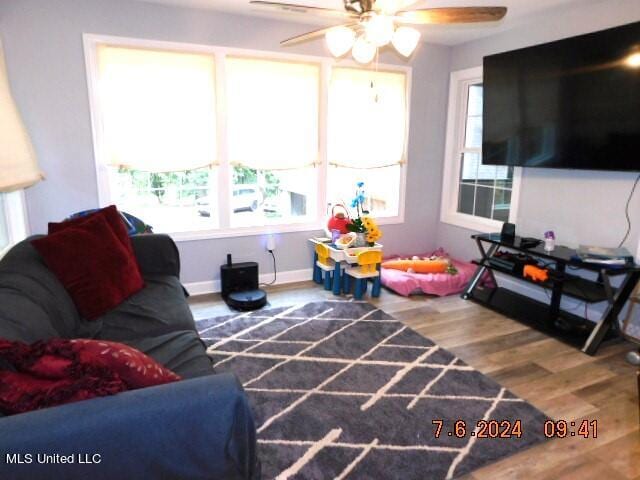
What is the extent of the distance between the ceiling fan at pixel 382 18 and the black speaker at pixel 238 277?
2125 millimetres

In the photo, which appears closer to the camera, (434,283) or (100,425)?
(100,425)

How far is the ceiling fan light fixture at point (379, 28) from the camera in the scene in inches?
80.0

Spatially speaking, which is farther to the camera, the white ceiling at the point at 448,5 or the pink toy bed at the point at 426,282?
the pink toy bed at the point at 426,282

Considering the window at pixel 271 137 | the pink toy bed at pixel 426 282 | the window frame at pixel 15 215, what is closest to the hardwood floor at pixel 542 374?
the pink toy bed at pixel 426 282

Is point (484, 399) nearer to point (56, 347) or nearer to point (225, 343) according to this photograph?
point (225, 343)

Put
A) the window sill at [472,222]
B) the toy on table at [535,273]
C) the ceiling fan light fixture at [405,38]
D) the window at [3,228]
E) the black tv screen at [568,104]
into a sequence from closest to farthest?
the ceiling fan light fixture at [405,38], the black tv screen at [568,104], the window at [3,228], the toy on table at [535,273], the window sill at [472,222]

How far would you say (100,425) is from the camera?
105 centimetres

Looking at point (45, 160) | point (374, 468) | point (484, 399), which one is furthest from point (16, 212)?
point (484, 399)

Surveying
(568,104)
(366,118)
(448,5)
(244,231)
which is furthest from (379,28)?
(244,231)

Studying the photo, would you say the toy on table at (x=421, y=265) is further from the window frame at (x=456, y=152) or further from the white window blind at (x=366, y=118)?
the white window blind at (x=366, y=118)

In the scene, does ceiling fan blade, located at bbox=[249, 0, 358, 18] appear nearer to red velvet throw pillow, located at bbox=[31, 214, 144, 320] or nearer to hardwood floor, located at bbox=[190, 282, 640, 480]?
red velvet throw pillow, located at bbox=[31, 214, 144, 320]

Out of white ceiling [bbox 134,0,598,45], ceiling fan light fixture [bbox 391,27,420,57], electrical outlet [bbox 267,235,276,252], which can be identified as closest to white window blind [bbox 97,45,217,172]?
white ceiling [bbox 134,0,598,45]

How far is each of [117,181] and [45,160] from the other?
1.74ft

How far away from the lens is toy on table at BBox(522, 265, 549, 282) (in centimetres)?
329
